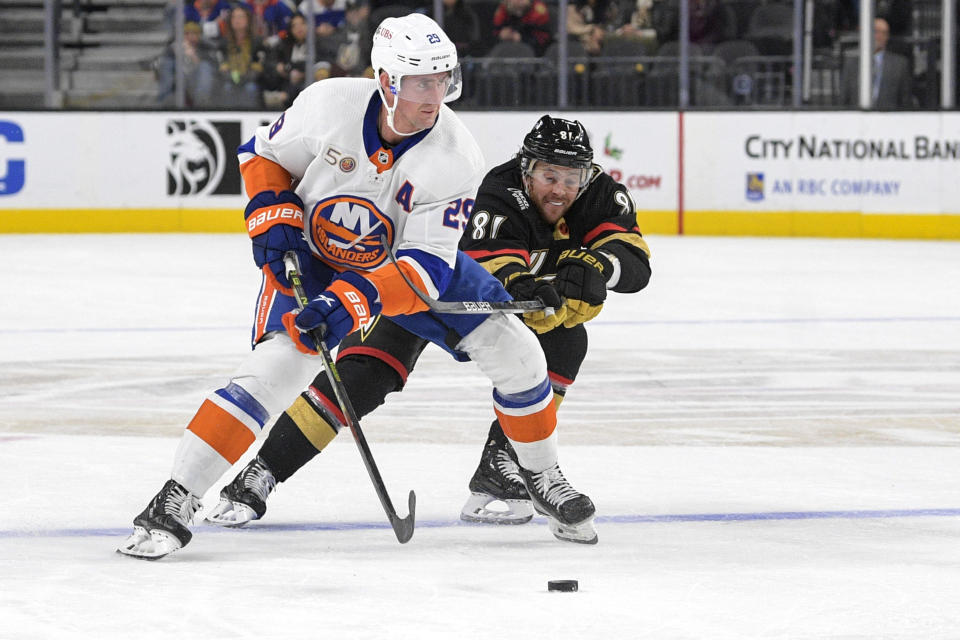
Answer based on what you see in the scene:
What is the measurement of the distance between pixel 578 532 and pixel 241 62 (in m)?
9.40

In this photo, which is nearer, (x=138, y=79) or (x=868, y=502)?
(x=868, y=502)

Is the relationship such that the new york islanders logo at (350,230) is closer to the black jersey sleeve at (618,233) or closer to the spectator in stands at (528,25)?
the black jersey sleeve at (618,233)

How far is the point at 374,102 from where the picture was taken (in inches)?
127

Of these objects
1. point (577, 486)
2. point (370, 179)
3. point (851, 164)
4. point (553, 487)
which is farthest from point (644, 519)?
point (851, 164)

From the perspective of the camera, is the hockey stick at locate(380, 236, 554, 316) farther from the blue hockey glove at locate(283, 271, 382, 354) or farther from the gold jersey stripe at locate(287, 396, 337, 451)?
the gold jersey stripe at locate(287, 396, 337, 451)

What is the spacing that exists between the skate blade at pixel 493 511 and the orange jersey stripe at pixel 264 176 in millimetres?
821

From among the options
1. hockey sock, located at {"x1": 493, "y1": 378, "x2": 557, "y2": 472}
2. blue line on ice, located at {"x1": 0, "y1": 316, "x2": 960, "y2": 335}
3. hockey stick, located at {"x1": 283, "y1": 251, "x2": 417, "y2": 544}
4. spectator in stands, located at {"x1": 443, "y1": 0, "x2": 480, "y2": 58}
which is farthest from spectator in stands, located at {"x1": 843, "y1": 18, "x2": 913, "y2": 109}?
hockey stick, located at {"x1": 283, "y1": 251, "x2": 417, "y2": 544}

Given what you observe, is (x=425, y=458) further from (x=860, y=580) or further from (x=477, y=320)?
(x=860, y=580)

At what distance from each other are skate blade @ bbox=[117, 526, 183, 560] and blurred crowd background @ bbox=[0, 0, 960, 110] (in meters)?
9.18

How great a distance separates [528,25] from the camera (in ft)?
40.2

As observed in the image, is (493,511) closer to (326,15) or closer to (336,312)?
(336,312)

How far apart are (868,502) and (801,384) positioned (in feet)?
5.97

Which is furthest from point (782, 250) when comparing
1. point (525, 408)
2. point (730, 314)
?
point (525, 408)

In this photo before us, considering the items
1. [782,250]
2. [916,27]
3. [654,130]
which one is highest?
[916,27]
